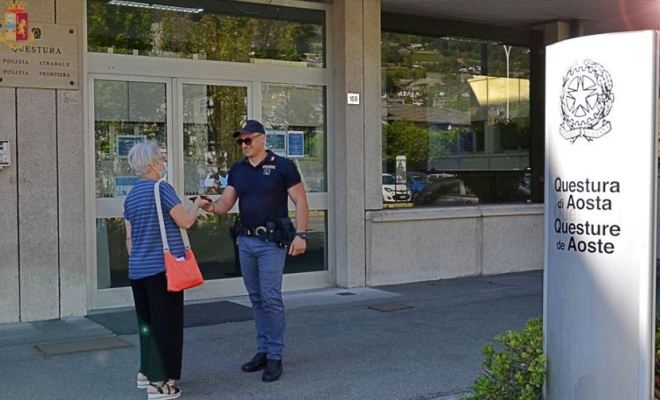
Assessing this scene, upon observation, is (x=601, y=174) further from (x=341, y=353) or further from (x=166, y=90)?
(x=166, y=90)

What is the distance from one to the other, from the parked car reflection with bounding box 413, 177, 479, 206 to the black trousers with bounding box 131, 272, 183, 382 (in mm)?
5810

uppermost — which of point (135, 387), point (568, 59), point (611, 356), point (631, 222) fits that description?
point (568, 59)

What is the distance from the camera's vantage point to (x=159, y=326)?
5152 mm

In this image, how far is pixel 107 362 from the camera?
6.28 m

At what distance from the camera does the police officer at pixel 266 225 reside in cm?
568

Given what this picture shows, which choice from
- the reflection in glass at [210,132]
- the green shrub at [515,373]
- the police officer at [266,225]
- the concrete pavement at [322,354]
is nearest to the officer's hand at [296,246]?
the police officer at [266,225]

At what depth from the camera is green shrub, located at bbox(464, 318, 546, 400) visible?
445cm

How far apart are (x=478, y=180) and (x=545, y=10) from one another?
2.49m

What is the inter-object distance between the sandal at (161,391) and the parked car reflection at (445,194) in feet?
19.2

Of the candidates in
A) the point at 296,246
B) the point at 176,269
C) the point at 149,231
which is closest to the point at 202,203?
the point at 149,231

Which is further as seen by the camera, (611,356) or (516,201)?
(516,201)

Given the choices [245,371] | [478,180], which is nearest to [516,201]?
[478,180]

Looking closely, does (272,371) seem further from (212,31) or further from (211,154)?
(212,31)

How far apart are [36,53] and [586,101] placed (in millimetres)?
5514
